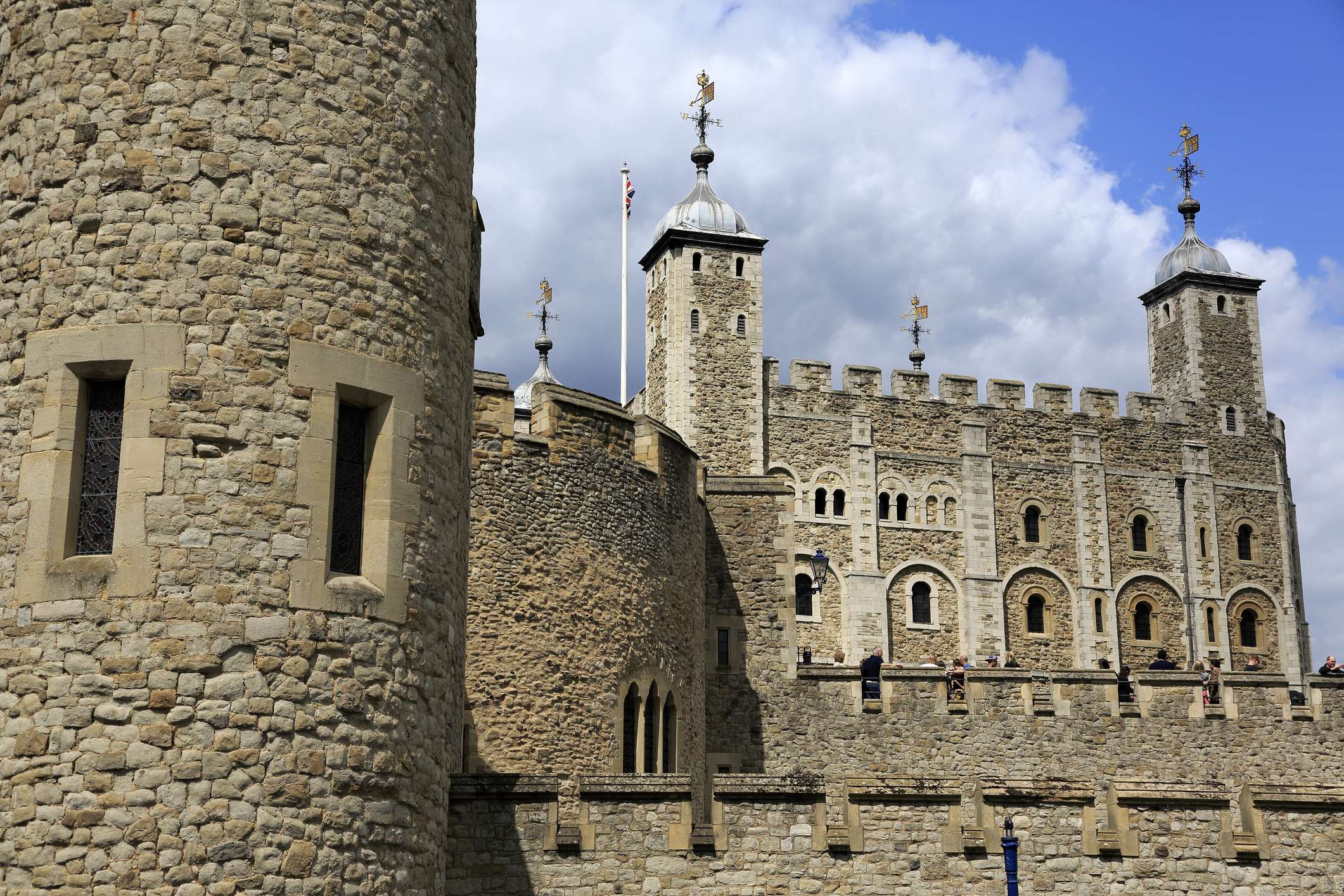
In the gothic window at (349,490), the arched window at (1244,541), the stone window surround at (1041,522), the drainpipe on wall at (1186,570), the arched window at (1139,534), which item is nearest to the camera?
the gothic window at (349,490)

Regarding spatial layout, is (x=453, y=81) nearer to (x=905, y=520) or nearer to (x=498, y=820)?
(x=498, y=820)

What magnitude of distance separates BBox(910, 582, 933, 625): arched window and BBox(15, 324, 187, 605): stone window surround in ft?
130

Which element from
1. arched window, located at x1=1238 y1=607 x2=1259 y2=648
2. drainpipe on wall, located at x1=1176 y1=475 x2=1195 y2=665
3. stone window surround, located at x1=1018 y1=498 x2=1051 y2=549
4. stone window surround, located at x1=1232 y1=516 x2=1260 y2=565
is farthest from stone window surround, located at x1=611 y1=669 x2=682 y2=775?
stone window surround, located at x1=1232 y1=516 x2=1260 y2=565

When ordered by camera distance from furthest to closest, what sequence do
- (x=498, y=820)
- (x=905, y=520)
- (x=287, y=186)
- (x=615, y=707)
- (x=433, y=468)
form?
1. (x=905, y=520)
2. (x=615, y=707)
3. (x=498, y=820)
4. (x=433, y=468)
5. (x=287, y=186)

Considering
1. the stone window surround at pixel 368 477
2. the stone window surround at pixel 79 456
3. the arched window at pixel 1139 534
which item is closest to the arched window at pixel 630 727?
the stone window surround at pixel 368 477

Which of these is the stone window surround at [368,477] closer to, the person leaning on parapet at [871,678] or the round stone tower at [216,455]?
the round stone tower at [216,455]

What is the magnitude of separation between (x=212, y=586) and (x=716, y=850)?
5804 millimetres

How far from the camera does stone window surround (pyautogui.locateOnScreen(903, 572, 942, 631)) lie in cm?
4647

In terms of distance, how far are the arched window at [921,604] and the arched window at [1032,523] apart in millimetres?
3728

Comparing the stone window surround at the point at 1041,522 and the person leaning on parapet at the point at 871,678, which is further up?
the stone window surround at the point at 1041,522

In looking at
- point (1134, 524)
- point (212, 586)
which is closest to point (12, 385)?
point (212, 586)

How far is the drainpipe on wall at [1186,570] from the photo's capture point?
4925 centimetres

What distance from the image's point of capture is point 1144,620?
4953 cm

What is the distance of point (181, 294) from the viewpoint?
331 inches
